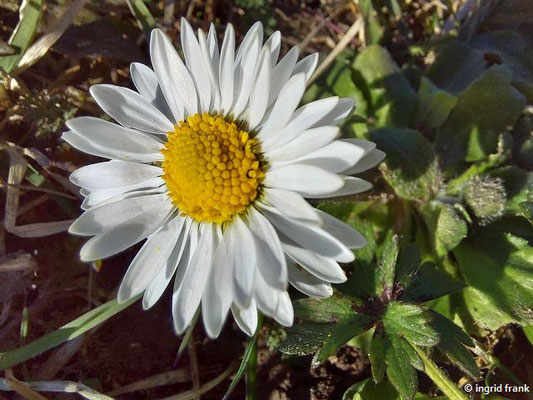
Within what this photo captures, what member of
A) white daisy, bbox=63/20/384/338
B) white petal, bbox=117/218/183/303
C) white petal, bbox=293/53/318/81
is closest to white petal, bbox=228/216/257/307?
white daisy, bbox=63/20/384/338

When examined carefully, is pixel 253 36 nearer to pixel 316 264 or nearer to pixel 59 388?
pixel 316 264

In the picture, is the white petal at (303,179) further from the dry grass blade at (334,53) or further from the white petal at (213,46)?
the dry grass blade at (334,53)

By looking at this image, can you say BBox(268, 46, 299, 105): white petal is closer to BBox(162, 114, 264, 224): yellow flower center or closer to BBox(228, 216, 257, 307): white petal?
BBox(162, 114, 264, 224): yellow flower center

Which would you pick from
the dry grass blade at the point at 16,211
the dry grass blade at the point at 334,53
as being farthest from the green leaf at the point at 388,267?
the dry grass blade at the point at 16,211

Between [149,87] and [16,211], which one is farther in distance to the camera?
[16,211]

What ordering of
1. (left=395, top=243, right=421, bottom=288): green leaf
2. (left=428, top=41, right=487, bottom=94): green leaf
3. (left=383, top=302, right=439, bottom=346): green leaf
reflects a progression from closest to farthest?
(left=383, top=302, right=439, bottom=346): green leaf < (left=395, top=243, right=421, bottom=288): green leaf < (left=428, top=41, right=487, bottom=94): green leaf

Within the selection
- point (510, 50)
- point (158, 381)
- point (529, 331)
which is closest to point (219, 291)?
point (158, 381)
